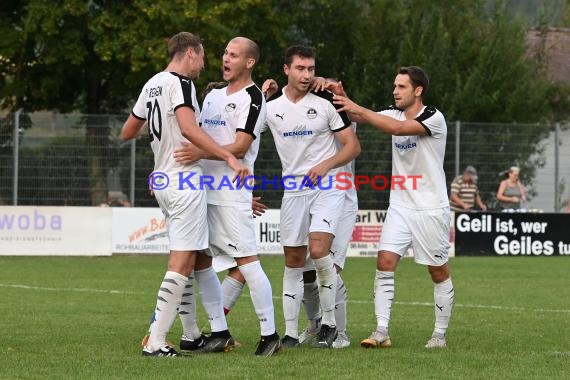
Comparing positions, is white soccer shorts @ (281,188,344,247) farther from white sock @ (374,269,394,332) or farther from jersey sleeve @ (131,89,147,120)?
jersey sleeve @ (131,89,147,120)

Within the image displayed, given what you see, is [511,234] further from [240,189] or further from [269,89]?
[240,189]

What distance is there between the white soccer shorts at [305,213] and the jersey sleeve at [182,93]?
1.52 metres

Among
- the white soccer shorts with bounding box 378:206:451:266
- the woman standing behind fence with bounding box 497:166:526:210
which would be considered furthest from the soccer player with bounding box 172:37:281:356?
the woman standing behind fence with bounding box 497:166:526:210

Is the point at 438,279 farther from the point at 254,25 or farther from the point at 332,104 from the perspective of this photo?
the point at 254,25

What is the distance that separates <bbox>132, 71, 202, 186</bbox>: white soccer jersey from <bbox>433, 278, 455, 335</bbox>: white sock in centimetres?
233

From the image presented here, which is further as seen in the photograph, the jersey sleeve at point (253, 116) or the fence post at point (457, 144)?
the fence post at point (457, 144)

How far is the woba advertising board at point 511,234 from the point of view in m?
26.3

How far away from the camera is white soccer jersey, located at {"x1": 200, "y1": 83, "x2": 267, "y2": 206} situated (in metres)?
9.50

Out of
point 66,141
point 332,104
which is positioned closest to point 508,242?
point 66,141

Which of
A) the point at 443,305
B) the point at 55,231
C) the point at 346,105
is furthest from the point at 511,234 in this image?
the point at 346,105

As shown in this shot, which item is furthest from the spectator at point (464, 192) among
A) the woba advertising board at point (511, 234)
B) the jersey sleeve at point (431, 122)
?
the jersey sleeve at point (431, 122)

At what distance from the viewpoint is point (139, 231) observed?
25078 mm

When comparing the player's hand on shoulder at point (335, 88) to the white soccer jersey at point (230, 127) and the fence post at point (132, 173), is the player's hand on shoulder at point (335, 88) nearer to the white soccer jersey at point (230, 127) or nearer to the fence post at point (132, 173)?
the white soccer jersey at point (230, 127)

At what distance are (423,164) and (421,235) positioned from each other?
0.58 meters
